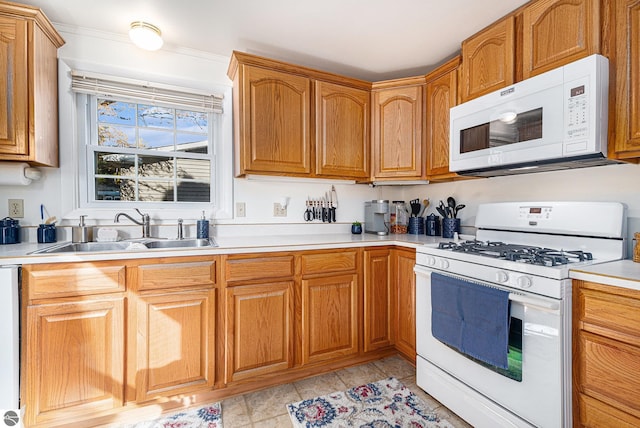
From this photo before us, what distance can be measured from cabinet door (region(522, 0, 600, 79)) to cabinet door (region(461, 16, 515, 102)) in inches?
2.9

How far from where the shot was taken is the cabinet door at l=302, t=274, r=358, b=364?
6.75ft

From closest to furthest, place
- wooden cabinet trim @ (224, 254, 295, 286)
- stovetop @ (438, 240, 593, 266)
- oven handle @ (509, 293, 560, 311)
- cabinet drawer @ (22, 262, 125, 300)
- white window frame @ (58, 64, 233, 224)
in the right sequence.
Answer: oven handle @ (509, 293, 560, 311) → stovetop @ (438, 240, 593, 266) → cabinet drawer @ (22, 262, 125, 300) → wooden cabinet trim @ (224, 254, 295, 286) → white window frame @ (58, 64, 233, 224)

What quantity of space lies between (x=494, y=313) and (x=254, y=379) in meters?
1.45

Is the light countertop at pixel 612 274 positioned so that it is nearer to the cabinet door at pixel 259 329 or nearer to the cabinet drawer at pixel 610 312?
the cabinet drawer at pixel 610 312

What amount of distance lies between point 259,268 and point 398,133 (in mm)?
1579

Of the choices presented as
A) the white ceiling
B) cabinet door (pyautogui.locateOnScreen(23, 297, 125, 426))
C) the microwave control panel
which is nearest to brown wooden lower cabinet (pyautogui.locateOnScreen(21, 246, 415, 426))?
cabinet door (pyautogui.locateOnScreen(23, 297, 125, 426))

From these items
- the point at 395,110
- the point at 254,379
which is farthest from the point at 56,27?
the point at 254,379

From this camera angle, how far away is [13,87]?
1.66 meters

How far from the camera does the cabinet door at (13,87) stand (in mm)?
1646

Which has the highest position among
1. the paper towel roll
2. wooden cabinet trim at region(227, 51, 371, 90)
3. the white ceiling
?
the white ceiling

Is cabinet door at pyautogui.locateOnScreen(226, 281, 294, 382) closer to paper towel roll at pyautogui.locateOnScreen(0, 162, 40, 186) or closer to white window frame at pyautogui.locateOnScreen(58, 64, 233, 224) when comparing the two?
white window frame at pyautogui.locateOnScreen(58, 64, 233, 224)

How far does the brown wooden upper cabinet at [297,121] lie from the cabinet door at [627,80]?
1.53 m

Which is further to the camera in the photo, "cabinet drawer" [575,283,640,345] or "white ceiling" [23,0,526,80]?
"white ceiling" [23,0,526,80]

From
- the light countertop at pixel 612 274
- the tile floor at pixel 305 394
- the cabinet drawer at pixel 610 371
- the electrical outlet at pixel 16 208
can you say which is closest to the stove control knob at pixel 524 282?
the light countertop at pixel 612 274
